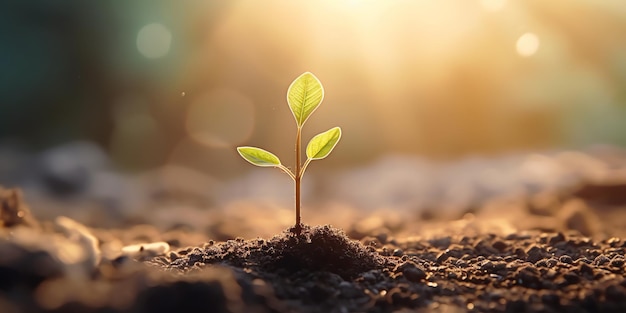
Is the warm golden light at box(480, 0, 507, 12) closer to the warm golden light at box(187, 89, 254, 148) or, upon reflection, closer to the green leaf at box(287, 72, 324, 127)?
the warm golden light at box(187, 89, 254, 148)

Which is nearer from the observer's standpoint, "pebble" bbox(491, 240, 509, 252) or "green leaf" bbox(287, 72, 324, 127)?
"green leaf" bbox(287, 72, 324, 127)

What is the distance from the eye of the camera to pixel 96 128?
158 inches

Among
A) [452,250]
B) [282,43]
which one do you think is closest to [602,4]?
[282,43]

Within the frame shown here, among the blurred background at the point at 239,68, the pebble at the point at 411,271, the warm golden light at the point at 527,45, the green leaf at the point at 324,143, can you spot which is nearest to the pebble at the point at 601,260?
the pebble at the point at 411,271

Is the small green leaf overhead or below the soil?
overhead

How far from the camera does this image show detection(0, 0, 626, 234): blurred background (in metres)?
3.83

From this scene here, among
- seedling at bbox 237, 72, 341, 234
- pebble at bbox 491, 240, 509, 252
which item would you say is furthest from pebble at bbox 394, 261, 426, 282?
pebble at bbox 491, 240, 509, 252

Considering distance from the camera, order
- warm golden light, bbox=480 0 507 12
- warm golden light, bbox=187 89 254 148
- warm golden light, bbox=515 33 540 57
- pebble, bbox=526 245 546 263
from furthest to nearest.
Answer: warm golden light, bbox=515 33 540 57, warm golden light, bbox=187 89 254 148, warm golden light, bbox=480 0 507 12, pebble, bbox=526 245 546 263

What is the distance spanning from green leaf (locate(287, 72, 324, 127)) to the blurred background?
2.50m

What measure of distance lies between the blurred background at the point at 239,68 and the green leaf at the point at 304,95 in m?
2.50

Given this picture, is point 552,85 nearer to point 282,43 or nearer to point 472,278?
point 282,43

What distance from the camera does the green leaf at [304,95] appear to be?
106 cm

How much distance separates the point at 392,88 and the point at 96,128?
2.33 m

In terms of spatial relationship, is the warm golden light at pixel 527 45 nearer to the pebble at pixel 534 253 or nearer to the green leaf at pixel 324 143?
the pebble at pixel 534 253
